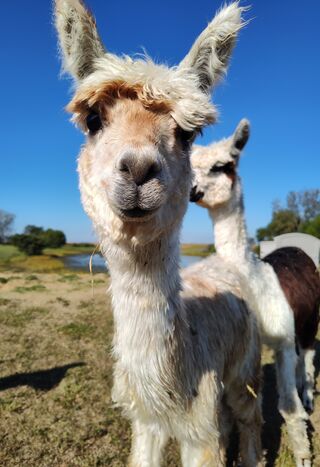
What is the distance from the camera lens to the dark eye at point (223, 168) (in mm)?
4219

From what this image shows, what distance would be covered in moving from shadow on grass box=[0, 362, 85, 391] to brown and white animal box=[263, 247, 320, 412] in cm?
316

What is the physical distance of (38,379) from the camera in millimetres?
4918

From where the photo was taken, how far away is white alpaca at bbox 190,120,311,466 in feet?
12.0

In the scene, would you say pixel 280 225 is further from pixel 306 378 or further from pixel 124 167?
pixel 124 167

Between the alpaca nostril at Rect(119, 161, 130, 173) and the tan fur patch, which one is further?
the tan fur patch

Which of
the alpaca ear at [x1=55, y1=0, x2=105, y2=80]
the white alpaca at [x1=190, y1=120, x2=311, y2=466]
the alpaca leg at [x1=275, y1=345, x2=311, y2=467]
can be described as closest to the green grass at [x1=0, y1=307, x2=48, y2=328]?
the white alpaca at [x1=190, y1=120, x2=311, y2=466]

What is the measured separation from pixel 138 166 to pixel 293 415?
126 inches

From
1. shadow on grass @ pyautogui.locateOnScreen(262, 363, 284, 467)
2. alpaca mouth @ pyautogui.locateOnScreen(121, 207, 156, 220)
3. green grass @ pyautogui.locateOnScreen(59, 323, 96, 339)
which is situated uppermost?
alpaca mouth @ pyautogui.locateOnScreen(121, 207, 156, 220)

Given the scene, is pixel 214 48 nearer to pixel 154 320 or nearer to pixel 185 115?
pixel 185 115

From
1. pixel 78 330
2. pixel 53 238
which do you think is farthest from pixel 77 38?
pixel 53 238

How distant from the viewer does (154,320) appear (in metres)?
2.00

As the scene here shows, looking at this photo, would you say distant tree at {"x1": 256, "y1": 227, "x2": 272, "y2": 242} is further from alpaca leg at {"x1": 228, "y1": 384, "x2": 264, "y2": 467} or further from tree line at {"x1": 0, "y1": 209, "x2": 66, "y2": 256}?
alpaca leg at {"x1": 228, "y1": 384, "x2": 264, "y2": 467}

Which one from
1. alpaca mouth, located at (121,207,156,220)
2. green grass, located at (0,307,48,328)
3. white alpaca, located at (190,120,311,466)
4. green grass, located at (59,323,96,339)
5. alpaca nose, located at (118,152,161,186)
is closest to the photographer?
alpaca nose, located at (118,152,161,186)

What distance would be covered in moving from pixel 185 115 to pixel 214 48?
582 mm
